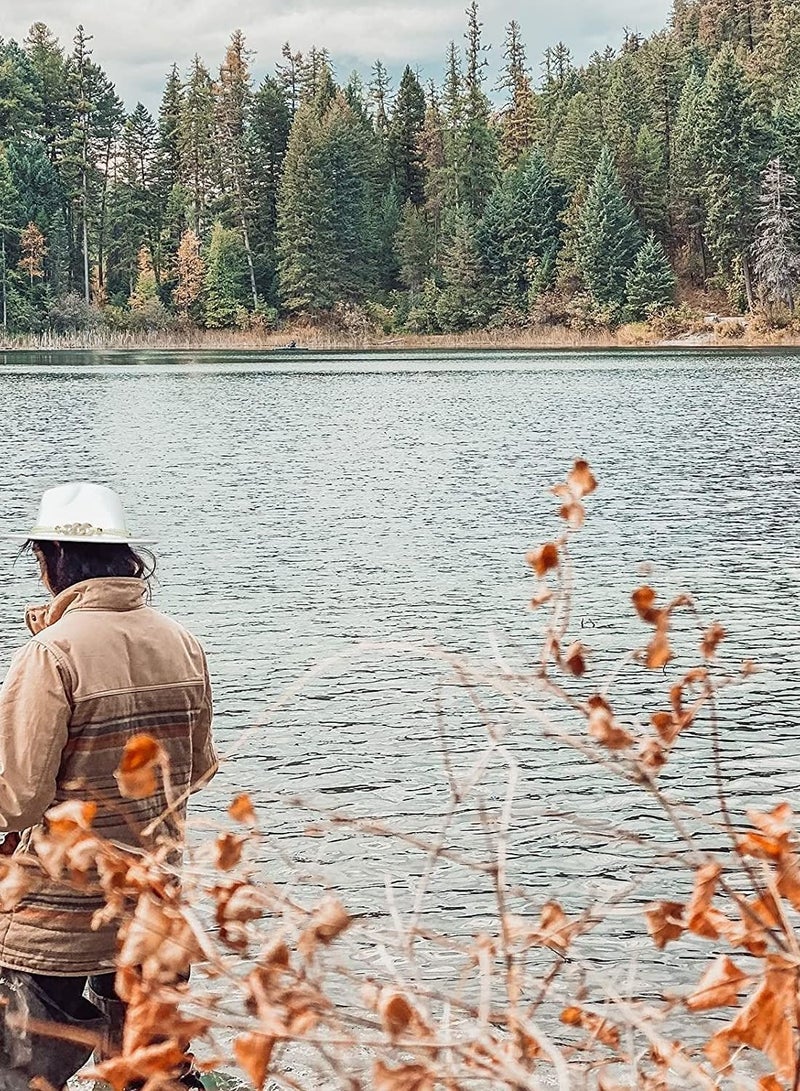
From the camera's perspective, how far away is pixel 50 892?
3416 mm

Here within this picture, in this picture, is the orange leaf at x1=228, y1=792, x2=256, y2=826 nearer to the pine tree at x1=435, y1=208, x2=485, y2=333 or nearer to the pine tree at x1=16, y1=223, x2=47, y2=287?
the pine tree at x1=435, y1=208, x2=485, y2=333

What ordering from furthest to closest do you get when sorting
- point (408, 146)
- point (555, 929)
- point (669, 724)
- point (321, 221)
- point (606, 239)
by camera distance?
1. point (408, 146)
2. point (321, 221)
3. point (606, 239)
4. point (669, 724)
5. point (555, 929)

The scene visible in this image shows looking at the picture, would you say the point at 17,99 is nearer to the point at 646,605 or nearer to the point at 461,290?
the point at 461,290

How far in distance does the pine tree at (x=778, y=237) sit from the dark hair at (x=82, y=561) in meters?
88.4

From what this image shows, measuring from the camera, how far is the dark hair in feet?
11.3

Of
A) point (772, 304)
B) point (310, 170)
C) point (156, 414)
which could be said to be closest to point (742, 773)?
point (156, 414)

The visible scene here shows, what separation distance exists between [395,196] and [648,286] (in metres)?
28.5

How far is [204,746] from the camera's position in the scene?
3.75m

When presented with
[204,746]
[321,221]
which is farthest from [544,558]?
[321,221]

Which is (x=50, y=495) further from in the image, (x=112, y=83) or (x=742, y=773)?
(x=112, y=83)

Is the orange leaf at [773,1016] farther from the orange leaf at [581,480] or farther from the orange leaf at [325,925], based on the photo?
the orange leaf at [581,480]

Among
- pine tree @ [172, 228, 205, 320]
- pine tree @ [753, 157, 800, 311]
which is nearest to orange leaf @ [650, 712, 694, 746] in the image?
pine tree @ [753, 157, 800, 311]

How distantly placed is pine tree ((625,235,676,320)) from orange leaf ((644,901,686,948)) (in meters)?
93.0

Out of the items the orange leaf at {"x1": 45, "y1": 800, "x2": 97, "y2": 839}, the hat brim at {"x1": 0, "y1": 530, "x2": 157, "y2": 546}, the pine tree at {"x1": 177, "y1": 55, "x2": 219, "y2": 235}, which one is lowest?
the orange leaf at {"x1": 45, "y1": 800, "x2": 97, "y2": 839}
